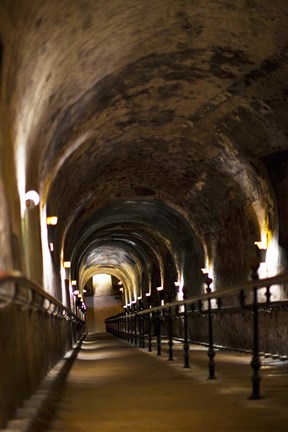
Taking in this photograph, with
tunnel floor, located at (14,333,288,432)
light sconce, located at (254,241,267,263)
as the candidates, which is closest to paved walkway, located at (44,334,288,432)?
tunnel floor, located at (14,333,288,432)

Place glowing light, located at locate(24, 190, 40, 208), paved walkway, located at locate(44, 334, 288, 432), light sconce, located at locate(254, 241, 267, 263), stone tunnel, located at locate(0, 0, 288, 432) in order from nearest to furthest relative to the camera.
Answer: paved walkway, located at locate(44, 334, 288, 432) → stone tunnel, located at locate(0, 0, 288, 432) → glowing light, located at locate(24, 190, 40, 208) → light sconce, located at locate(254, 241, 267, 263)

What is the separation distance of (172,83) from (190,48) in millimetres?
1636

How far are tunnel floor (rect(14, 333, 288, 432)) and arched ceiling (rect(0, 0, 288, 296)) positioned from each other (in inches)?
101

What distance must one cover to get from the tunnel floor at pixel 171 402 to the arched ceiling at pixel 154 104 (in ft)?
8.44

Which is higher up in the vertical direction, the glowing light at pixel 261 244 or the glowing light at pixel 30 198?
the glowing light at pixel 30 198

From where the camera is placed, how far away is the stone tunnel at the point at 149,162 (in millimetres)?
6078

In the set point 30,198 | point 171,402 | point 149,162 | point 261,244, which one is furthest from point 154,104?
point 171,402

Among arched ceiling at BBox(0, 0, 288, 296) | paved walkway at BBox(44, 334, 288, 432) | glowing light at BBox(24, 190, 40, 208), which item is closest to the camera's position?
paved walkway at BBox(44, 334, 288, 432)

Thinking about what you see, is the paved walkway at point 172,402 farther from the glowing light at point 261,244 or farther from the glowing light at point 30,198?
the glowing light at point 261,244

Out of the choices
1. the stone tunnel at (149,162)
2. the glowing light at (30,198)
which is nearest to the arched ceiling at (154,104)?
the stone tunnel at (149,162)

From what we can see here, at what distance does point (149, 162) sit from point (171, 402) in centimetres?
1227

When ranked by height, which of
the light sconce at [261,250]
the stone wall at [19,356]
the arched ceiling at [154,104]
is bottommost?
the stone wall at [19,356]

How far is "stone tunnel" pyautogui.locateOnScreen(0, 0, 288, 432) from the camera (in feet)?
19.9

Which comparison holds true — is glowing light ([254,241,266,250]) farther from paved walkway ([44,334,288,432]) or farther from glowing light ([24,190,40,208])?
glowing light ([24,190,40,208])
